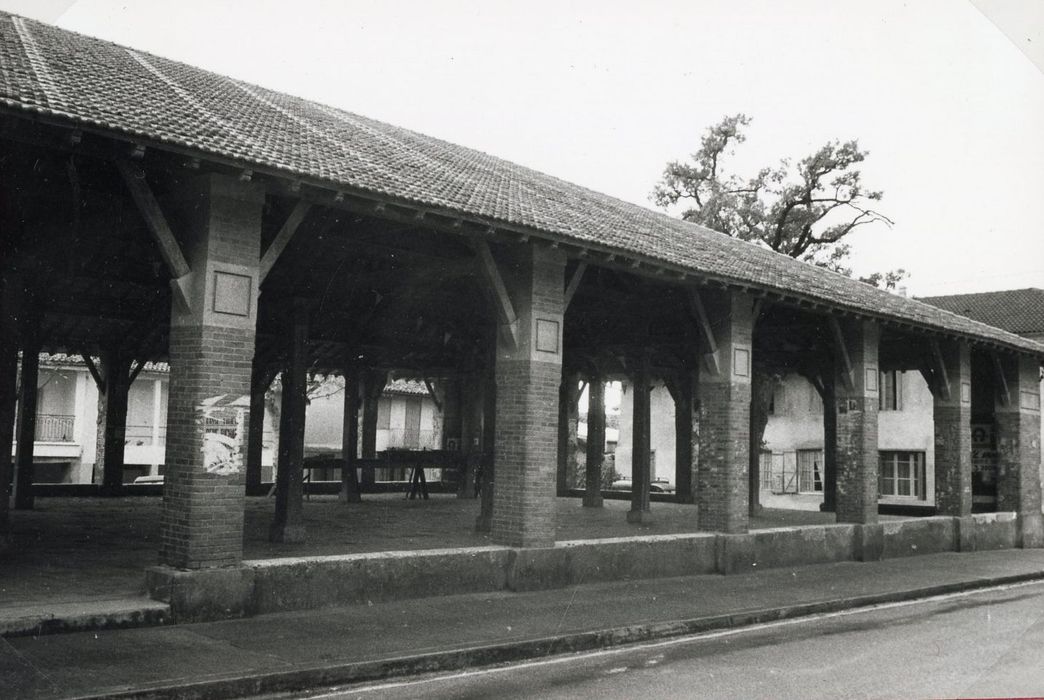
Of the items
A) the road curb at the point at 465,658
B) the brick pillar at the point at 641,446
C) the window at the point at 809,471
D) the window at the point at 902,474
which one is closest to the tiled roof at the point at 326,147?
the brick pillar at the point at 641,446

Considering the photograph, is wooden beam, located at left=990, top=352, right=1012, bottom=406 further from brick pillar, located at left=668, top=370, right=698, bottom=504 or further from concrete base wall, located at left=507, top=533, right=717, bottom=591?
concrete base wall, located at left=507, top=533, right=717, bottom=591

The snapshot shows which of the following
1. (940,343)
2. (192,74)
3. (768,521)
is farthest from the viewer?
(768,521)

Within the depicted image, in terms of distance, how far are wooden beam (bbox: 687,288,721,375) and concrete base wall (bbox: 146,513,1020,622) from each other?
2.30 m

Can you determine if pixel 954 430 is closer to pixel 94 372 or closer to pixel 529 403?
pixel 529 403

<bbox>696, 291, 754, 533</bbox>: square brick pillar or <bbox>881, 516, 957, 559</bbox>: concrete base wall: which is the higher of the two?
<bbox>696, 291, 754, 533</bbox>: square brick pillar

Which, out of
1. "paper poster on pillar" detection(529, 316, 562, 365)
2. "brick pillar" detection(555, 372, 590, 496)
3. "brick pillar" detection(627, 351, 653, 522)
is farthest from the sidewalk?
"brick pillar" detection(555, 372, 590, 496)

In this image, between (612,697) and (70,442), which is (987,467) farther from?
(70,442)

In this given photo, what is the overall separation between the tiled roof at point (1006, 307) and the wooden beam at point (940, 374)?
595 inches

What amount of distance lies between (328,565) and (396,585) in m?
0.87

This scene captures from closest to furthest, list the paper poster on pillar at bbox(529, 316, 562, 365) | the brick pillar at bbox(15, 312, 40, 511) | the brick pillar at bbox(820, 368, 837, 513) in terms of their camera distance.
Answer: the paper poster on pillar at bbox(529, 316, 562, 365)
the brick pillar at bbox(15, 312, 40, 511)
the brick pillar at bbox(820, 368, 837, 513)

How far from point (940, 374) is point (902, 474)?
1343 cm

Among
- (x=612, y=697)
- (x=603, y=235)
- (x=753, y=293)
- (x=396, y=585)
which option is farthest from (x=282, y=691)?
(x=753, y=293)

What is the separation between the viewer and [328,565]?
8992mm

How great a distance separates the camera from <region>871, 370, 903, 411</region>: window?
2984 cm
